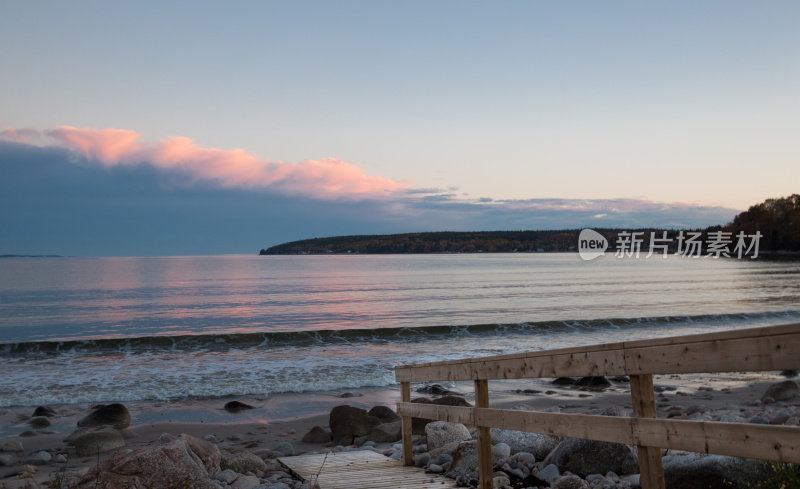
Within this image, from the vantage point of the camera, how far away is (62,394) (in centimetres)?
1706

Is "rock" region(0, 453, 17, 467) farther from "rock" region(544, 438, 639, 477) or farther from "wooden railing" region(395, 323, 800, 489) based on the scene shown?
"rock" region(544, 438, 639, 477)

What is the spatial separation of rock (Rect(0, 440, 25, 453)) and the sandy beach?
0.84ft

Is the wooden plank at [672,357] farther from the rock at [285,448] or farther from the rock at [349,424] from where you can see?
the rock at [349,424]

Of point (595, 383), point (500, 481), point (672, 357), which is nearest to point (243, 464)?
point (500, 481)

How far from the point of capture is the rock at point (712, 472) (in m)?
5.91

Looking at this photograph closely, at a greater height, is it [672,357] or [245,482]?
[672,357]

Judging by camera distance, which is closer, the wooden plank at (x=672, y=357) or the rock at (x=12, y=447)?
the wooden plank at (x=672, y=357)

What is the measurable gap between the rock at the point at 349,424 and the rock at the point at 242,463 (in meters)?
2.91

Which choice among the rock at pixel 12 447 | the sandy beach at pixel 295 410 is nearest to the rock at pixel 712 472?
the sandy beach at pixel 295 410

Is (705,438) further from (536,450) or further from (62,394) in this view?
(62,394)

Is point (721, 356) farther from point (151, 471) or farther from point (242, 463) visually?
point (242, 463)

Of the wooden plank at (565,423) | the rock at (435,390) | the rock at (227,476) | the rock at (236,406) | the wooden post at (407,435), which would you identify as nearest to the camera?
the wooden plank at (565,423)

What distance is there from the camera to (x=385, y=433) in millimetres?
11492

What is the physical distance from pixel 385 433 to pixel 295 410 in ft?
13.5
